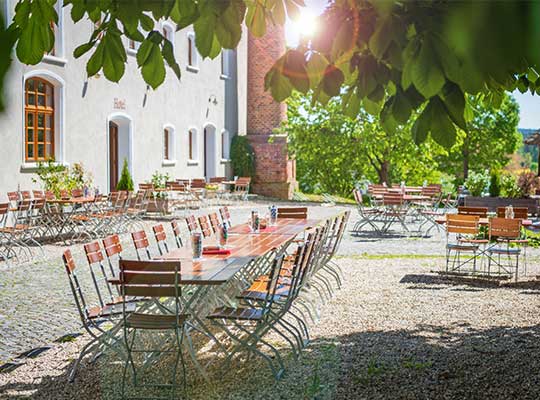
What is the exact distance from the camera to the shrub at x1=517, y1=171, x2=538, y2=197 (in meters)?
21.2

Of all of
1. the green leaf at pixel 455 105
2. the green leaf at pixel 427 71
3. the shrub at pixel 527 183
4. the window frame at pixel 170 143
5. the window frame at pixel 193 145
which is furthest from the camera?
the window frame at pixel 193 145

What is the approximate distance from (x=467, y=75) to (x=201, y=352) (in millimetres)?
4620

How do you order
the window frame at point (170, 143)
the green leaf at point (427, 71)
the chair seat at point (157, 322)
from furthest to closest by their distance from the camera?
the window frame at point (170, 143), the chair seat at point (157, 322), the green leaf at point (427, 71)

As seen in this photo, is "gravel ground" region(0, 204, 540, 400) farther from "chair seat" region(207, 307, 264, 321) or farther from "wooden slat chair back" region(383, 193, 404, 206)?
"wooden slat chair back" region(383, 193, 404, 206)

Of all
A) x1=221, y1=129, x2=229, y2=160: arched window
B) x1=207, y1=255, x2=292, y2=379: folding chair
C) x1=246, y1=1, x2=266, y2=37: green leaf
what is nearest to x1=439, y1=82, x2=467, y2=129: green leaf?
x1=246, y1=1, x2=266, y2=37: green leaf

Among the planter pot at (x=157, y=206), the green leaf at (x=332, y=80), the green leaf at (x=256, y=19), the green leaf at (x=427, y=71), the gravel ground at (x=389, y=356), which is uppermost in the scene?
the green leaf at (x=256, y=19)

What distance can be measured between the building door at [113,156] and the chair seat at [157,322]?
54.9 ft

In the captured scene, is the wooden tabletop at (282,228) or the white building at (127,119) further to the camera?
the white building at (127,119)

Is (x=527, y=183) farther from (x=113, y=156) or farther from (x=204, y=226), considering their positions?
(x=204, y=226)

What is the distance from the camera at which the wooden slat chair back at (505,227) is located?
9.95m

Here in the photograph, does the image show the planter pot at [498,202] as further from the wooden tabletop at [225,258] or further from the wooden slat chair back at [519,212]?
the wooden tabletop at [225,258]

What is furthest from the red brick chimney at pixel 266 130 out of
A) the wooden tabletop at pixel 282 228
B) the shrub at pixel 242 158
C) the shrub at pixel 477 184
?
the wooden tabletop at pixel 282 228

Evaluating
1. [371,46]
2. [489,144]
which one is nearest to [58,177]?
[371,46]

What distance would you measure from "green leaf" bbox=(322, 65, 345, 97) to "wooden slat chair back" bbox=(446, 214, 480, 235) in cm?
767
